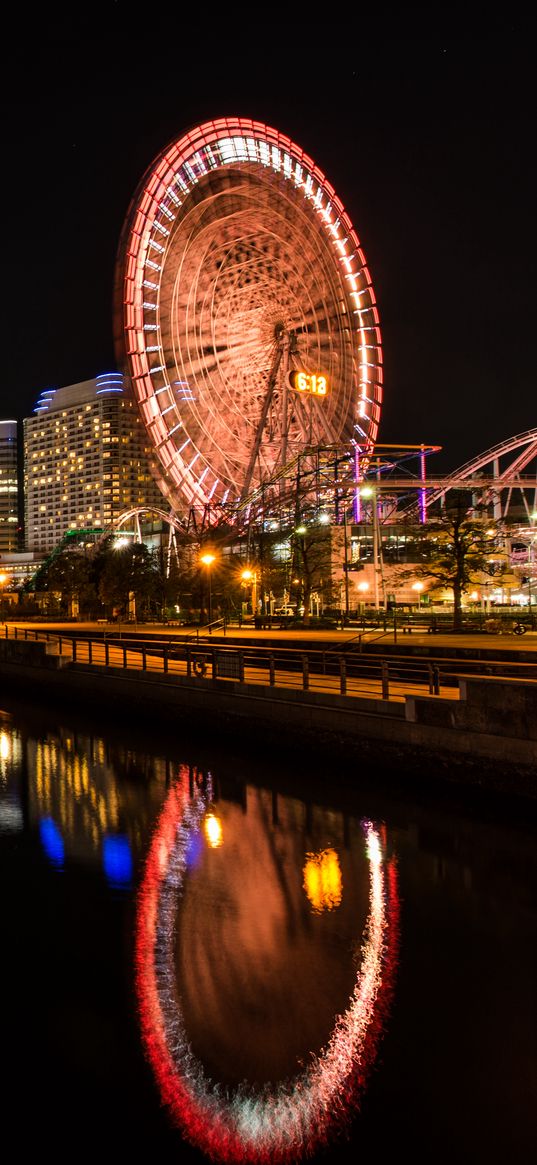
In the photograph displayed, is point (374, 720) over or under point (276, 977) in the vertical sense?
over

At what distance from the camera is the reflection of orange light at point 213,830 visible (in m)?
14.5

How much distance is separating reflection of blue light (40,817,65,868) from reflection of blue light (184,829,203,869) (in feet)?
6.41

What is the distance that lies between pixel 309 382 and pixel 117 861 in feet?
133

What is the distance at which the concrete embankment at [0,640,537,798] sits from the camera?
13547 mm

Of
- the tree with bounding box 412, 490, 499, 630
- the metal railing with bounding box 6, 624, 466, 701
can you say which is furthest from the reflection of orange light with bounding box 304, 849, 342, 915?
the tree with bounding box 412, 490, 499, 630

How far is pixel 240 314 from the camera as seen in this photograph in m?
51.7

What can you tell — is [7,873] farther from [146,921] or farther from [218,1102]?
→ [218,1102]

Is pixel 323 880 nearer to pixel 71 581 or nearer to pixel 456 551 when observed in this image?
pixel 456 551

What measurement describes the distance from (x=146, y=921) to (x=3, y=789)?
954cm

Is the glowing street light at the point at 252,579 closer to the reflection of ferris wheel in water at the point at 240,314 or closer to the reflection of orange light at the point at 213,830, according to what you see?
the reflection of ferris wheel in water at the point at 240,314

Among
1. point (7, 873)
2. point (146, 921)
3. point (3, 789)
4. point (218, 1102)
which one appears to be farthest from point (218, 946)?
point (3, 789)

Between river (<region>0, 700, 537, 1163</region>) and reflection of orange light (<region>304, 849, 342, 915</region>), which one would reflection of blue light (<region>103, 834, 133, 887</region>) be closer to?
river (<region>0, 700, 537, 1163</region>)

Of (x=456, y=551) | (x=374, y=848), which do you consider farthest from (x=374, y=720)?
(x=456, y=551)

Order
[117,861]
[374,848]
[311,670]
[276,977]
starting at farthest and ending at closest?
[311,670] → [117,861] → [374,848] → [276,977]
